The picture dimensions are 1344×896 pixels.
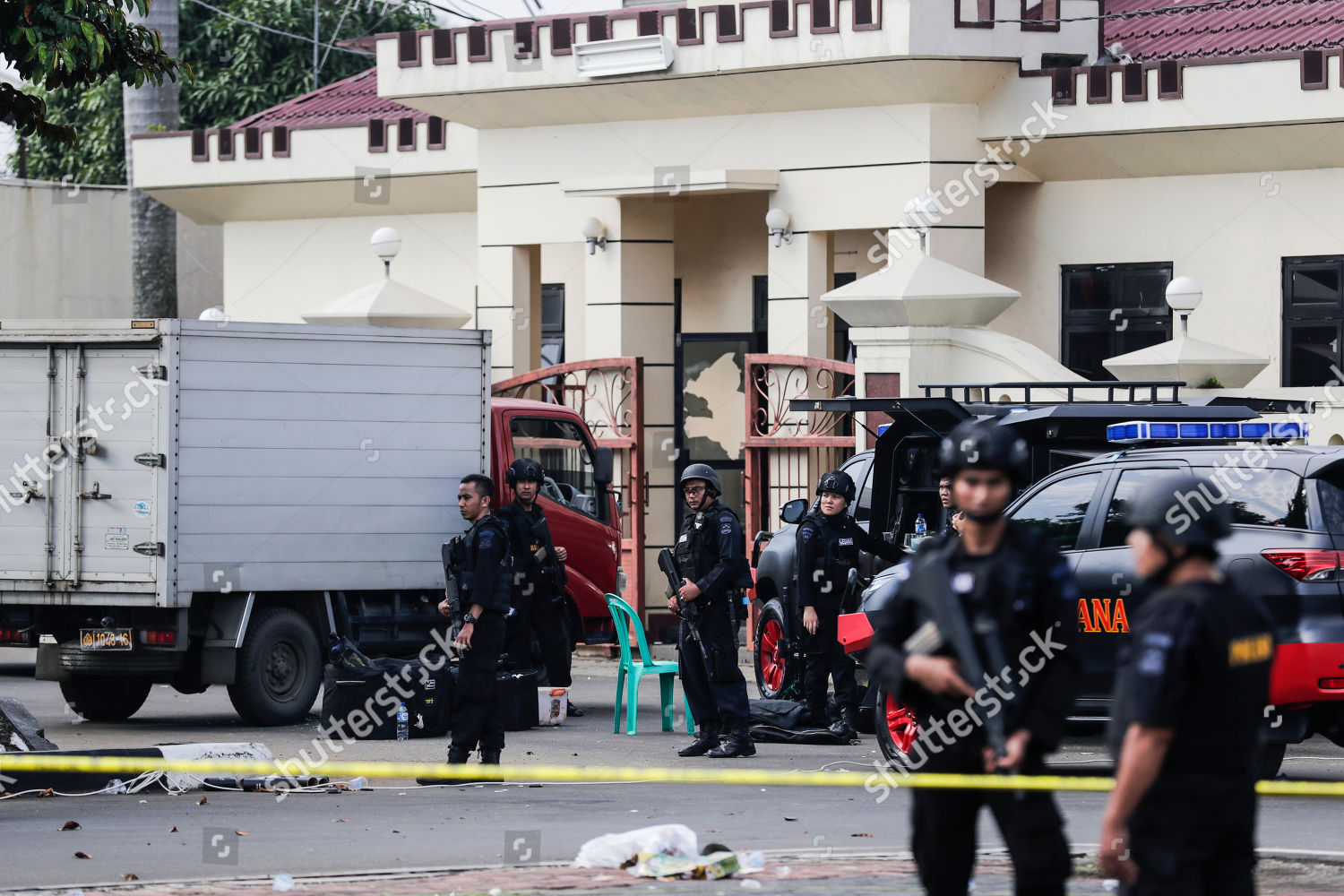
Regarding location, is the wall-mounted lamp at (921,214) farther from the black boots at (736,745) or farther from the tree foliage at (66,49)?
the tree foliage at (66,49)

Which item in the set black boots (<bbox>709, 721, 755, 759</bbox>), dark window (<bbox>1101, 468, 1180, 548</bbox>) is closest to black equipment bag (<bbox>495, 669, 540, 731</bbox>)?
black boots (<bbox>709, 721, 755, 759</bbox>)

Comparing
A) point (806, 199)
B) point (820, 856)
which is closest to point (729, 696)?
point (820, 856)

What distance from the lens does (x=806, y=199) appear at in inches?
795

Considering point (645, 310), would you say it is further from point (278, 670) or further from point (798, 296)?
point (278, 670)

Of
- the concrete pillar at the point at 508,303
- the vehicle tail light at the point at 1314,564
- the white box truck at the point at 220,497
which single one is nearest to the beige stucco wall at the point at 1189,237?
the concrete pillar at the point at 508,303

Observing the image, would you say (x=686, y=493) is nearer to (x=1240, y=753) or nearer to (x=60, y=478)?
(x=60, y=478)

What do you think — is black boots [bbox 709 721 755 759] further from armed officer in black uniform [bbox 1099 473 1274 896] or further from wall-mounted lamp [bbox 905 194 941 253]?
wall-mounted lamp [bbox 905 194 941 253]

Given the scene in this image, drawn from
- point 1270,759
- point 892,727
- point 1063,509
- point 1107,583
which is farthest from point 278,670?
point 1270,759

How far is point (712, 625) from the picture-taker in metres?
12.3

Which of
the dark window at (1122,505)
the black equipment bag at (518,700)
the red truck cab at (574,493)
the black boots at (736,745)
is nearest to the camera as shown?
the dark window at (1122,505)

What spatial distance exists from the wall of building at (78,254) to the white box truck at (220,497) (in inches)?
632

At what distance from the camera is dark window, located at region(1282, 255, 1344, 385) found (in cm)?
1912

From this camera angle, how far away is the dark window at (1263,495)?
9773mm

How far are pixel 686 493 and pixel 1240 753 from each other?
25.8 ft
